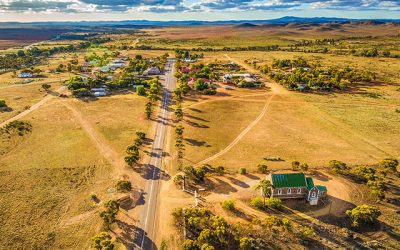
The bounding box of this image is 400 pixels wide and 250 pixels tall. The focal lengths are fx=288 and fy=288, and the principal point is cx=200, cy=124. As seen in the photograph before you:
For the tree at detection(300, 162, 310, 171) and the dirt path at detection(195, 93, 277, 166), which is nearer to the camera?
the tree at detection(300, 162, 310, 171)

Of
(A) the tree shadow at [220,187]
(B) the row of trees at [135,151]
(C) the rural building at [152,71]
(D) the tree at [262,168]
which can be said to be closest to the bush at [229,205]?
(A) the tree shadow at [220,187]

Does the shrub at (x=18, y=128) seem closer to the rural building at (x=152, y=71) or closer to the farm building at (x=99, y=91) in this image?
the farm building at (x=99, y=91)

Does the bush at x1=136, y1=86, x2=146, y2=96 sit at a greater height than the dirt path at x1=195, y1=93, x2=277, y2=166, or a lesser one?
greater

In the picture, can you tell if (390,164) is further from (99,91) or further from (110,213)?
(99,91)

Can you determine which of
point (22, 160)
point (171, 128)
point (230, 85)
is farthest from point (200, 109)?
point (22, 160)

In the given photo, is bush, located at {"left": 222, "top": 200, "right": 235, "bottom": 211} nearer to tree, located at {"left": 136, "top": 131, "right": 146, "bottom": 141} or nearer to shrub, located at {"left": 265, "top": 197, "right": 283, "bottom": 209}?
shrub, located at {"left": 265, "top": 197, "right": 283, "bottom": 209}

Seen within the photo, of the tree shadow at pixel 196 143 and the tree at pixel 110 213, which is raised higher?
the tree shadow at pixel 196 143

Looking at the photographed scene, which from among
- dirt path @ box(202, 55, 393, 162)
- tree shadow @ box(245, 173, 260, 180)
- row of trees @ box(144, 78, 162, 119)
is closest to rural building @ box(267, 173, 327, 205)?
tree shadow @ box(245, 173, 260, 180)
